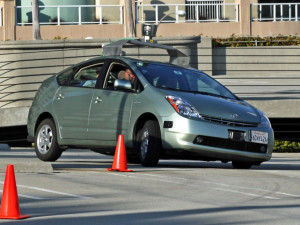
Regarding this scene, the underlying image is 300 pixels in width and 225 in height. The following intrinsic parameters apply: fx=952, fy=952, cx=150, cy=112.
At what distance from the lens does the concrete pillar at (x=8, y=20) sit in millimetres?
44594

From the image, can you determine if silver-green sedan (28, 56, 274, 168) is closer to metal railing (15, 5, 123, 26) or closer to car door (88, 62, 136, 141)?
car door (88, 62, 136, 141)

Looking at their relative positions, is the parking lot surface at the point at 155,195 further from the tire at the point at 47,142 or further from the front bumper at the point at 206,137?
the tire at the point at 47,142

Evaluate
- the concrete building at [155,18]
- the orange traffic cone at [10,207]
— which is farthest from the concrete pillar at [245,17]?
the orange traffic cone at [10,207]

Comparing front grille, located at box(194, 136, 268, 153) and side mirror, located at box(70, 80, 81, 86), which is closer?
front grille, located at box(194, 136, 268, 153)

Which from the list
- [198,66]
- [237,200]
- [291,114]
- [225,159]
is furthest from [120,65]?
[198,66]

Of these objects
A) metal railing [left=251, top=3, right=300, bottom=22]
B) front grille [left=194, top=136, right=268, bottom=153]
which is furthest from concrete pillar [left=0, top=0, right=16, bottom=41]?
front grille [left=194, top=136, right=268, bottom=153]

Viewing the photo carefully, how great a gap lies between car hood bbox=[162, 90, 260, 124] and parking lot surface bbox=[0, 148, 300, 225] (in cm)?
74

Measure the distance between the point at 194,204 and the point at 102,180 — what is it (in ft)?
7.08

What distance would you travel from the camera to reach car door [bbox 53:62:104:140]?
13.9 metres

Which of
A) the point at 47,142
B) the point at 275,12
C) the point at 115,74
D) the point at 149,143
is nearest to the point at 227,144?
the point at 149,143

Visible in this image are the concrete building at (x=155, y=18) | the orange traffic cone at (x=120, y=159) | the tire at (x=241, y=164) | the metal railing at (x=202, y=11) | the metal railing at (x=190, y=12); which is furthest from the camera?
the metal railing at (x=202, y=11)

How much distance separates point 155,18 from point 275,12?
5890 millimetres

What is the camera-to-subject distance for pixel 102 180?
435 inches

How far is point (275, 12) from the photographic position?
46406 millimetres
